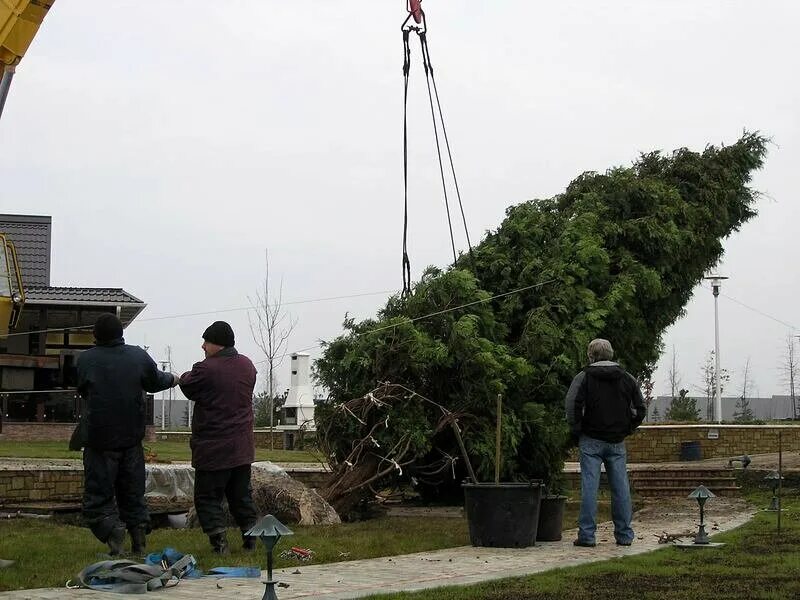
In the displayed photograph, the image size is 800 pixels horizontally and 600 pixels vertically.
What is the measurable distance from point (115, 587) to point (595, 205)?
8.50m

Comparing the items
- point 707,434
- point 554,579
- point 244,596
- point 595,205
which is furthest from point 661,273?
point 707,434

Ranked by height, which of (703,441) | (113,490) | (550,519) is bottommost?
(550,519)

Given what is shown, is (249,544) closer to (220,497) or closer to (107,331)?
(220,497)

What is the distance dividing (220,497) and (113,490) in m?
0.82

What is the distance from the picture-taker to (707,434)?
25.6m

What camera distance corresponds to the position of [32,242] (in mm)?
29000

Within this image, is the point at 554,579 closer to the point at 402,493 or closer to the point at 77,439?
the point at 77,439

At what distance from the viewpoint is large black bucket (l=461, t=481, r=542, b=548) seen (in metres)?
8.30

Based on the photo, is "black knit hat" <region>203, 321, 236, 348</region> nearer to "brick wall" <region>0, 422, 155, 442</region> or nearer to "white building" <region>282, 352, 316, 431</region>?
"brick wall" <region>0, 422, 155, 442</region>

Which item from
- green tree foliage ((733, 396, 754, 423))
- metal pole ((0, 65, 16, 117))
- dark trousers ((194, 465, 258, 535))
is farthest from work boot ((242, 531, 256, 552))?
green tree foliage ((733, 396, 754, 423))

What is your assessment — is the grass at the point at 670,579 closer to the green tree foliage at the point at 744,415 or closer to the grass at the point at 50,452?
the grass at the point at 50,452

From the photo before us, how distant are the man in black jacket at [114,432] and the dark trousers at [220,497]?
1.32 ft

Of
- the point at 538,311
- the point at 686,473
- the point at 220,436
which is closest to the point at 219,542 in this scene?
the point at 220,436

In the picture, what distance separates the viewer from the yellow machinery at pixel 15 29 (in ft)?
25.4
